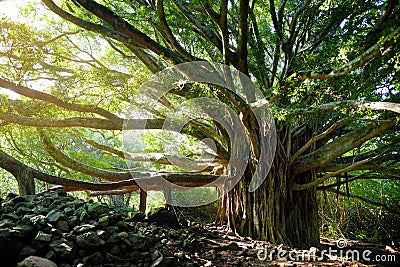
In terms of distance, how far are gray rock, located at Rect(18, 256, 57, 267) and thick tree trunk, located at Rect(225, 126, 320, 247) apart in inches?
123

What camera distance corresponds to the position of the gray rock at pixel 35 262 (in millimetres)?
1954

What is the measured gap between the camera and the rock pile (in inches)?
88.7

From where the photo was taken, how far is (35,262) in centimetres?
199

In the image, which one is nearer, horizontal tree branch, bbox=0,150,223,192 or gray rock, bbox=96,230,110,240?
gray rock, bbox=96,230,110,240

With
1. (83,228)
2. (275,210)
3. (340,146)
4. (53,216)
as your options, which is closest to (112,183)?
(53,216)

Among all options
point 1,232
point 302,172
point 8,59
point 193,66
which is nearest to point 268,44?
point 193,66

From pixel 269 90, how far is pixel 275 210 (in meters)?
1.95

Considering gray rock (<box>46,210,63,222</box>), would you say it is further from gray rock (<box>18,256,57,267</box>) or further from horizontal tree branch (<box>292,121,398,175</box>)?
horizontal tree branch (<box>292,121,398,175</box>)

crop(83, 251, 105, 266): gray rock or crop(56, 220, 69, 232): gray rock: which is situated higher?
crop(56, 220, 69, 232): gray rock

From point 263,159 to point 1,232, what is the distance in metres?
3.47

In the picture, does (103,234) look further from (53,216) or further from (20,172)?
(20,172)

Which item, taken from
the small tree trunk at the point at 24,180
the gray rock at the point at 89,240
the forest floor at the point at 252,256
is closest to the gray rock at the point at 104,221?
the gray rock at the point at 89,240

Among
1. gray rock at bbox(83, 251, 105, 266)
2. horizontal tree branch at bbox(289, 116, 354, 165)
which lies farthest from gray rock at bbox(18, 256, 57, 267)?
horizontal tree branch at bbox(289, 116, 354, 165)

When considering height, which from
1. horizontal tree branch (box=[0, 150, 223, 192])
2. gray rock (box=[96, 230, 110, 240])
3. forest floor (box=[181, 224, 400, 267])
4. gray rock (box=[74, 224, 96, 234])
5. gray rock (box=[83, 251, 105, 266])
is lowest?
forest floor (box=[181, 224, 400, 267])
